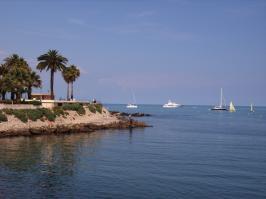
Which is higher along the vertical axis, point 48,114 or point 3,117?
point 48,114

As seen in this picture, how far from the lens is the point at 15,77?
93.9 meters

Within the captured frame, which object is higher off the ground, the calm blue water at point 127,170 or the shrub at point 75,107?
the shrub at point 75,107

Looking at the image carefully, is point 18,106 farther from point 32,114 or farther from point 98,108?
point 98,108

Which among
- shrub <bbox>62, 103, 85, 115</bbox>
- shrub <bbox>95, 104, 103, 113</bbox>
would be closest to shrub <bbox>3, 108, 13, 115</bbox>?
shrub <bbox>62, 103, 85, 115</bbox>

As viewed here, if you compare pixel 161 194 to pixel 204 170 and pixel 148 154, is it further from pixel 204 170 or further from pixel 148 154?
pixel 148 154

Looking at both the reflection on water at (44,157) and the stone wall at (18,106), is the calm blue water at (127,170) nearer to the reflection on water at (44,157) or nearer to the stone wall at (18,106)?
the reflection on water at (44,157)

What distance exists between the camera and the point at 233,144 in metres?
76.2

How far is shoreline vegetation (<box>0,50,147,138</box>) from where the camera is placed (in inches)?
3226

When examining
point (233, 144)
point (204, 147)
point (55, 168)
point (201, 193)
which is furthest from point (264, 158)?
point (55, 168)

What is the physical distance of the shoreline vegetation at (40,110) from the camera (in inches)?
3226

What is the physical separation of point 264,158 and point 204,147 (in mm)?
13520

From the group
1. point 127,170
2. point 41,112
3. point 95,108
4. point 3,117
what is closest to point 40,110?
point 41,112

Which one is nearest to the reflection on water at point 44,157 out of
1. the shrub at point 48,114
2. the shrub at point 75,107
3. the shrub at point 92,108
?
the shrub at point 48,114

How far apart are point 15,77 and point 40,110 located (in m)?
10.5
